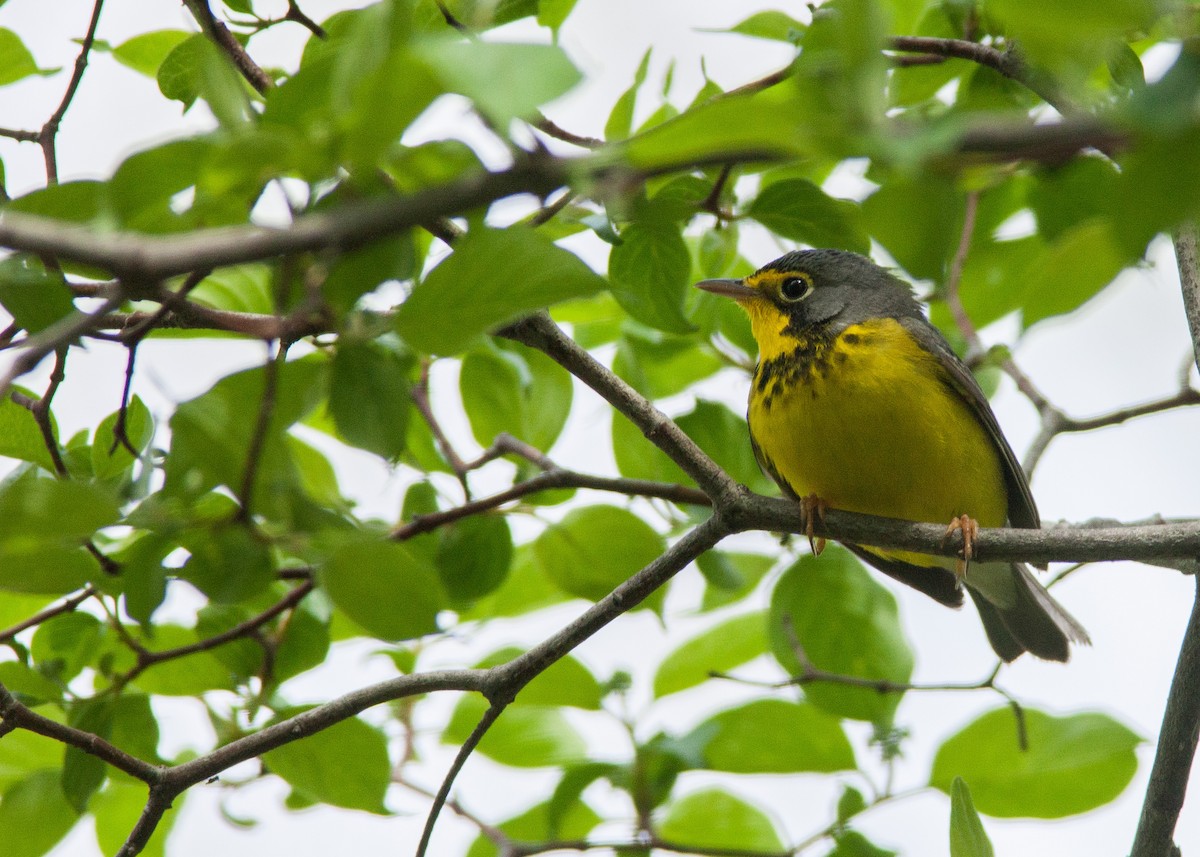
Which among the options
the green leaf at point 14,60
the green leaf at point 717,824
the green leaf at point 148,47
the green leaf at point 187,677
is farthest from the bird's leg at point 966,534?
the green leaf at point 14,60

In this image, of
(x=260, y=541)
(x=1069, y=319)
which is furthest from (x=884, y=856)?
(x=260, y=541)

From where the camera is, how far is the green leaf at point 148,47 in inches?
105

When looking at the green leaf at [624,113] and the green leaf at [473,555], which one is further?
the green leaf at [473,555]

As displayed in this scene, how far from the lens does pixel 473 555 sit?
268cm

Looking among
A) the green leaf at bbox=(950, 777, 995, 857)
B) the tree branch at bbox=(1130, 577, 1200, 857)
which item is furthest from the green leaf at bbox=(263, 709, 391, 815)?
the tree branch at bbox=(1130, 577, 1200, 857)

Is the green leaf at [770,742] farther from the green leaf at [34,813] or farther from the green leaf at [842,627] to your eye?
the green leaf at [34,813]

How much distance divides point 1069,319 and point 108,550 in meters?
2.14

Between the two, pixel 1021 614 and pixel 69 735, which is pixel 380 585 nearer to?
pixel 69 735

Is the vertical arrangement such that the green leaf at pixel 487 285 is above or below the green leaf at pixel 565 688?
below

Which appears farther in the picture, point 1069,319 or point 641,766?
point 641,766

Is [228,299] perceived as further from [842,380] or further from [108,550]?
[842,380]

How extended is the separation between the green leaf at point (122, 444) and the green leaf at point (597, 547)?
39.1 inches

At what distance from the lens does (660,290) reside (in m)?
2.27

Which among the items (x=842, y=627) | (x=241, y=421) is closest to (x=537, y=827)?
(x=842, y=627)
